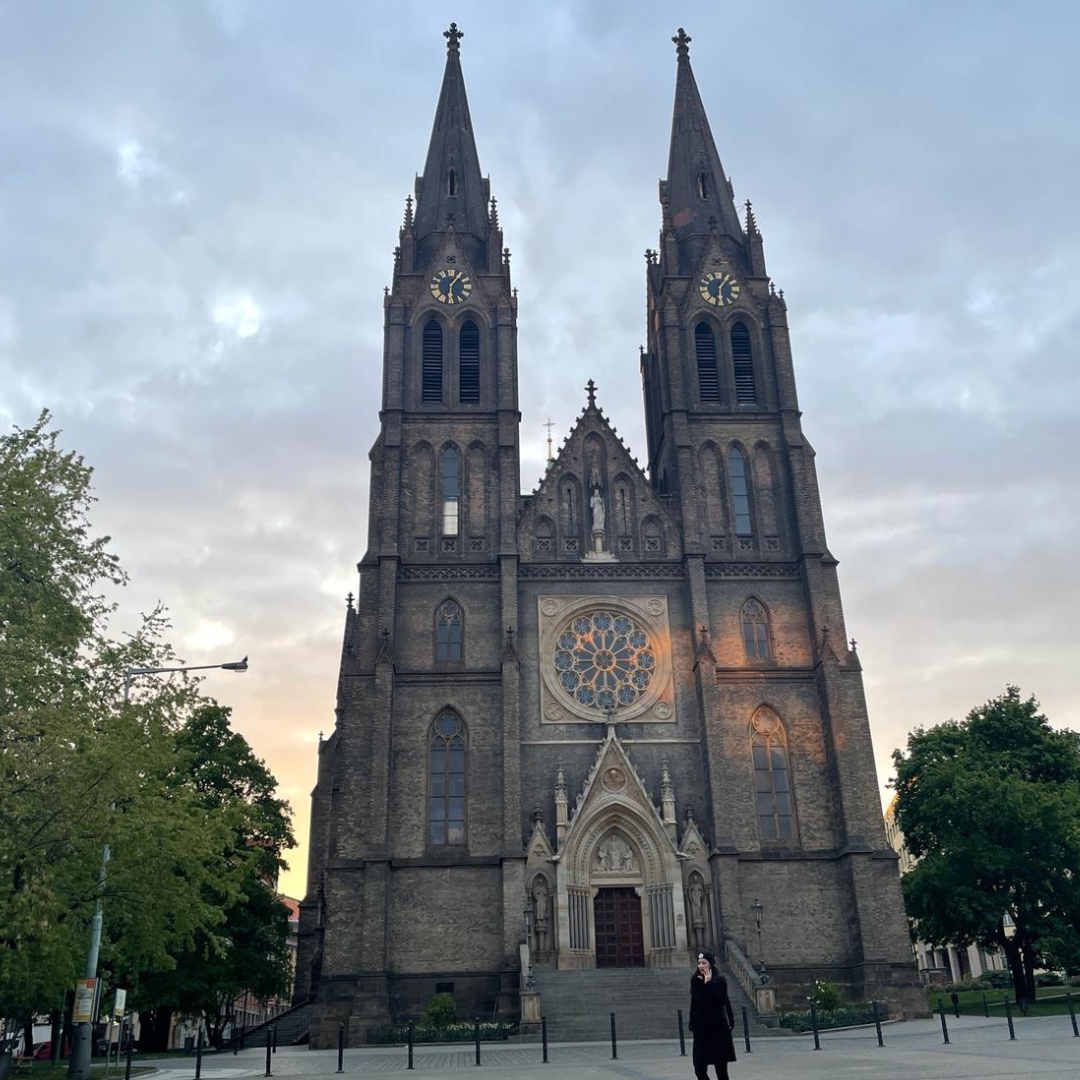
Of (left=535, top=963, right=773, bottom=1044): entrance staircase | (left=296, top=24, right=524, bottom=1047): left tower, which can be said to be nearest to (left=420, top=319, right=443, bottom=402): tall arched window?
(left=296, top=24, right=524, bottom=1047): left tower

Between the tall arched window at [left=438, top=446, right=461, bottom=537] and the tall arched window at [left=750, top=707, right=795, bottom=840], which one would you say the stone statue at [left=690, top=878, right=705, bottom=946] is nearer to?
the tall arched window at [left=750, top=707, right=795, bottom=840]

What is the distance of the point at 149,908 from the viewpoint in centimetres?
2027

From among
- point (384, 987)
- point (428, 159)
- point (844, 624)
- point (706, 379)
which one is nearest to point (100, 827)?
point (384, 987)

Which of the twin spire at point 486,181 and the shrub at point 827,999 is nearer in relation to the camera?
the shrub at point 827,999

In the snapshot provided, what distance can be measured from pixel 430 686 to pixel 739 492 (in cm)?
1479

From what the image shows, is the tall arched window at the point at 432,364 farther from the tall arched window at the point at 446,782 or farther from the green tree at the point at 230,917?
the green tree at the point at 230,917

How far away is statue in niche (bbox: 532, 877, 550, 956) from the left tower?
93 cm

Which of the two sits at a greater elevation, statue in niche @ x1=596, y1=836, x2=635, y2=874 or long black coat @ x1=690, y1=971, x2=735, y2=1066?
statue in niche @ x1=596, y1=836, x2=635, y2=874

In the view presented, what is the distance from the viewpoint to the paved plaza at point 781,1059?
15500mm

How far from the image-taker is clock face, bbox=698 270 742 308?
46781 millimetres

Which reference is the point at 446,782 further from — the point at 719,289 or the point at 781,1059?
the point at 719,289

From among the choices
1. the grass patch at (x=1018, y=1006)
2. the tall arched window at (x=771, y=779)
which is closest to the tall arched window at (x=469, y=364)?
the tall arched window at (x=771, y=779)

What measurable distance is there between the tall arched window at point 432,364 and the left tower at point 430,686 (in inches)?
2.7

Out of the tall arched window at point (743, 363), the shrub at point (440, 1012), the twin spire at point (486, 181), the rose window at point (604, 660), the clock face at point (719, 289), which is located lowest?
the shrub at point (440, 1012)
